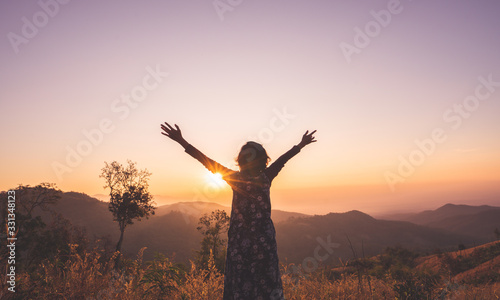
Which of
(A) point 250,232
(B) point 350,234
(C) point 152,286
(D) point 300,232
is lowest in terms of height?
(B) point 350,234

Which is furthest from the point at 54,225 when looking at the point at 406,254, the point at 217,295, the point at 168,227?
the point at 168,227

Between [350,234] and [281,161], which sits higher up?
[281,161]

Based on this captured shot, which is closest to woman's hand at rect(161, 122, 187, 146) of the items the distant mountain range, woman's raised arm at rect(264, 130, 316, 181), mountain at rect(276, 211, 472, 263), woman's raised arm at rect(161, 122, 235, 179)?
woman's raised arm at rect(161, 122, 235, 179)

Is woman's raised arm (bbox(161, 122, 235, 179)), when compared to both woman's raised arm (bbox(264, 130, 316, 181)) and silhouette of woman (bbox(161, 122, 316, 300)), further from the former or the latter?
woman's raised arm (bbox(264, 130, 316, 181))

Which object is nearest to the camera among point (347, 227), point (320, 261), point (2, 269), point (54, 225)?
point (2, 269)

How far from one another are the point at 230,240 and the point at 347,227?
139 metres

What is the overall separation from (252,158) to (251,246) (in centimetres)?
116

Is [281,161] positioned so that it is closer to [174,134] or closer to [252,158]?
[252,158]

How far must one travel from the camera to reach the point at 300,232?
360 ft

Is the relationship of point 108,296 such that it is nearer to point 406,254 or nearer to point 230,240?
point 230,240

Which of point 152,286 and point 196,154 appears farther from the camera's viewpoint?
point 152,286

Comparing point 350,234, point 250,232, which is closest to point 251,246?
point 250,232

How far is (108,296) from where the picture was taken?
12.9ft

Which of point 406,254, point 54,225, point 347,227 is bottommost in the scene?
point 347,227
